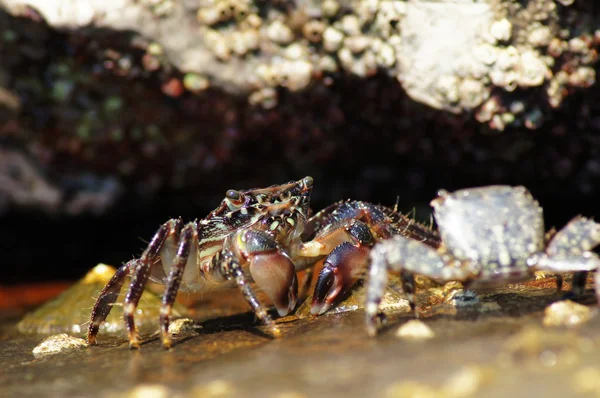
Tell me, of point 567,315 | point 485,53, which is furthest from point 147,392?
point 485,53

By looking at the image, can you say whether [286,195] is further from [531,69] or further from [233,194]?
[531,69]

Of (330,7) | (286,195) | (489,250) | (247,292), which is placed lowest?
(247,292)

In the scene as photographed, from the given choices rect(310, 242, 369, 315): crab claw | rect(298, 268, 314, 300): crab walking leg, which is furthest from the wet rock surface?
rect(298, 268, 314, 300): crab walking leg

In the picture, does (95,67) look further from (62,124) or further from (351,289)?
(351,289)

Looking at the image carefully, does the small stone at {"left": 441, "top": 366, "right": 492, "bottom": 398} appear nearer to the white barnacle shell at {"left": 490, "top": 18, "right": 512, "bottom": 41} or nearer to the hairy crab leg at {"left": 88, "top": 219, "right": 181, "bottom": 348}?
the hairy crab leg at {"left": 88, "top": 219, "right": 181, "bottom": 348}

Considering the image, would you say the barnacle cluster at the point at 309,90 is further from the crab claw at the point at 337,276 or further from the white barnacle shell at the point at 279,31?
the crab claw at the point at 337,276

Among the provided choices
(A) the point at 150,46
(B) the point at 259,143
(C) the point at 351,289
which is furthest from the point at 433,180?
(A) the point at 150,46
